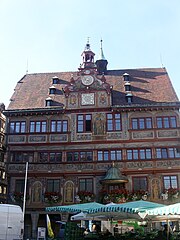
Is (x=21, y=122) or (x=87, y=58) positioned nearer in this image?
(x=21, y=122)

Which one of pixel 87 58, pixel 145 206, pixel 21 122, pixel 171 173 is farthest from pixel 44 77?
pixel 145 206

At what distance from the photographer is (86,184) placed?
2703 cm

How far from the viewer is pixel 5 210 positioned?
15.6 m

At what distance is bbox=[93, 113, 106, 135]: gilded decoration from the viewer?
91.5ft

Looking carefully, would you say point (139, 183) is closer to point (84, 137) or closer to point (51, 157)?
point (84, 137)

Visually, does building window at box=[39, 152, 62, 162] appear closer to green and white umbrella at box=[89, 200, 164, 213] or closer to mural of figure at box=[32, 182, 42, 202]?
mural of figure at box=[32, 182, 42, 202]

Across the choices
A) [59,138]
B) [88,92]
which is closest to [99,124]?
[88,92]

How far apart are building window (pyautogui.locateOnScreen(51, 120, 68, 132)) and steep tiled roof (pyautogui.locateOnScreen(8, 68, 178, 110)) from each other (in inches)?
69.9

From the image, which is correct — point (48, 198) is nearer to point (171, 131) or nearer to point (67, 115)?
point (67, 115)

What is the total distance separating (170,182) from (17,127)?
45.7 feet

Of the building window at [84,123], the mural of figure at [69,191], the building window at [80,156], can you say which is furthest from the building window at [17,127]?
the mural of figure at [69,191]

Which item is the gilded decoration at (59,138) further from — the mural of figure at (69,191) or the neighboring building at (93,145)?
the mural of figure at (69,191)

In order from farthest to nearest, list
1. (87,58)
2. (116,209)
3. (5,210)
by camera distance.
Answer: (87,58) → (5,210) → (116,209)

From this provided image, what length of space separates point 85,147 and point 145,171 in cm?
537
